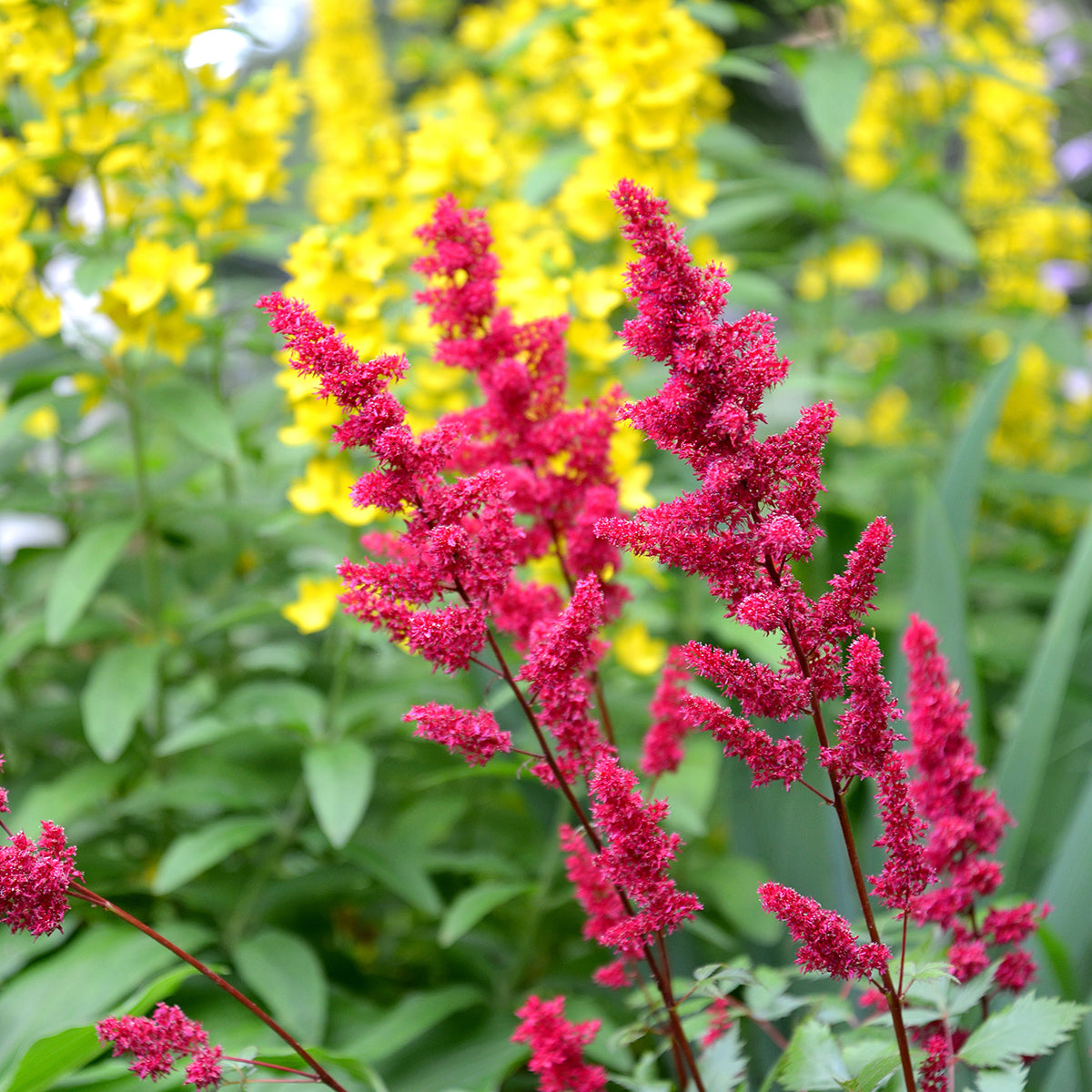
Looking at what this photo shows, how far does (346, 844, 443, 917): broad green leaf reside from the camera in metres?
1.33

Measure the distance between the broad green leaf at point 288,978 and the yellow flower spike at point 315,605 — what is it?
396mm

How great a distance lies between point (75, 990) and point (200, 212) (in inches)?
41.6

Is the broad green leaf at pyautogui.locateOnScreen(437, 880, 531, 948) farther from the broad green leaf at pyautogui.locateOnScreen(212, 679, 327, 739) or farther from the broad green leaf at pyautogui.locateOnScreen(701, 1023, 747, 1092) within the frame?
the broad green leaf at pyautogui.locateOnScreen(701, 1023, 747, 1092)

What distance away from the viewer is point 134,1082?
111 centimetres

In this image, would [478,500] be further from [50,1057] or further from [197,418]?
[197,418]

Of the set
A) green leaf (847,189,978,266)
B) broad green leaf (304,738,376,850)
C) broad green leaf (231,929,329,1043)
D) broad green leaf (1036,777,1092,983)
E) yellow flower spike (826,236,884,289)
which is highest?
green leaf (847,189,978,266)

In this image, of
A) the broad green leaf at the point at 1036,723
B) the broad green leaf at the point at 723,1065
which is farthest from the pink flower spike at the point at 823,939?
the broad green leaf at the point at 1036,723

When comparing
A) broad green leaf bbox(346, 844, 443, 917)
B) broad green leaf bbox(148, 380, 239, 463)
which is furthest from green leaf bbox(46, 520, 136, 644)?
broad green leaf bbox(346, 844, 443, 917)

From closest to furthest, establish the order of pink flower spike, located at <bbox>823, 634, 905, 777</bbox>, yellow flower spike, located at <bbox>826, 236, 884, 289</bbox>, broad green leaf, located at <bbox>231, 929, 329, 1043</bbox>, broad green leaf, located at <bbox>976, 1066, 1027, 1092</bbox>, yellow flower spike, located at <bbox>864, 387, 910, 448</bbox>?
pink flower spike, located at <bbox>823, 634, 905, 777</bbox>
broad green leaf, located at <bbox>976, 1066, 1027, 1092</bbox>
broad green leaf, located at <bbox>231, 929, 329, 1043</bbox>
yellow flower spike, located at <bbox>826, 236, 884, 289</bbox>
yellow flower spike, located at <bbox>864, 387, 910, 448</bbox>

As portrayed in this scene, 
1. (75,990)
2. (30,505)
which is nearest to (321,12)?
(30,505)

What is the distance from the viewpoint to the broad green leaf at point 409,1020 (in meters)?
1.23

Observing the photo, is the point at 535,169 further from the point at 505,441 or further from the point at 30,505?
the point at 505,441

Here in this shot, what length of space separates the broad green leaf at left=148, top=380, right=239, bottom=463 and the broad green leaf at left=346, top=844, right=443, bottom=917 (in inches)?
20.5

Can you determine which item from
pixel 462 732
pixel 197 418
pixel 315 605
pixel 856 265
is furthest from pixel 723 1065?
pixel 856 265
